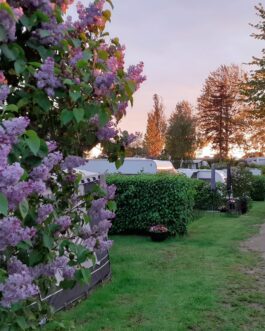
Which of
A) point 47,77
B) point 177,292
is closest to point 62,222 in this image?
point 47,77

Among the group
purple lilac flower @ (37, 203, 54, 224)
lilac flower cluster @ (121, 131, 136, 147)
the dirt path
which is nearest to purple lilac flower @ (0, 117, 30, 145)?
purple lilac flower @ (37, 203, 54, 224)

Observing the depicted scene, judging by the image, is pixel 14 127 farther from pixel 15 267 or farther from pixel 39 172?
pixel 15 267

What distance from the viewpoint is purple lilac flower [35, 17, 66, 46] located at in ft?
7.46

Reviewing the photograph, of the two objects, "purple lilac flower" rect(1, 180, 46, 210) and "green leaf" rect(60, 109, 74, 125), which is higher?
"green leaf" rect(60, 109, 74, 125)

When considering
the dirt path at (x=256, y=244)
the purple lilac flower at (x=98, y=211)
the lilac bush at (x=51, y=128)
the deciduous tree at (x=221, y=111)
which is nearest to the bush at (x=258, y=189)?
the dirt path at (x=256, y=244)

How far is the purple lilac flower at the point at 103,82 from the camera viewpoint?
2.24 m

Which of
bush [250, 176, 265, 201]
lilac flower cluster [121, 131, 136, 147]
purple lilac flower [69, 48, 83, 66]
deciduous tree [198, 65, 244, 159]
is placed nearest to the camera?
purple lilac flower [69, 48, 83, 66]

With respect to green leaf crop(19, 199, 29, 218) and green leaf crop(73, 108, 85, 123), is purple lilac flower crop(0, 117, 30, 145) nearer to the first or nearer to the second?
green leaf crop(19, 199, 29, 218)

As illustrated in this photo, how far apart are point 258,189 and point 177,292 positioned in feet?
65.4

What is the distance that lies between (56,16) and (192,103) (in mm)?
49484

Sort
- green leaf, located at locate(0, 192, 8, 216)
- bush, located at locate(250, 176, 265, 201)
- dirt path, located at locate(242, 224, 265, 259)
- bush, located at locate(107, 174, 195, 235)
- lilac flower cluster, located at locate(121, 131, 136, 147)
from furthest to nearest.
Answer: bush, located at locate(250, 176, 265, 201) < bush, located at locate(107, 174, 195, 235) < dirt path, located at locate(242, 224, 265, 259) < lilac flower cluster, located at locate(121, 131, 136, 147) < green leaf, located at locate(0, 192, 8, 216)

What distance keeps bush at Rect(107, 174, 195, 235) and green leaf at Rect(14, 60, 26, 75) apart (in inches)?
389

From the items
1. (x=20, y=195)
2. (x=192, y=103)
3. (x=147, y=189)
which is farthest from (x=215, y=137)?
(x=20, y=195)

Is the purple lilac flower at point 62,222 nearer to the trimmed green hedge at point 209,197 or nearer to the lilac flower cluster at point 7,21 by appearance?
the lilac flower cluster at point 7,21
